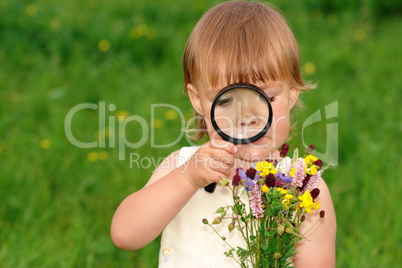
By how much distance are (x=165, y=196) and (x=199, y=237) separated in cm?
27

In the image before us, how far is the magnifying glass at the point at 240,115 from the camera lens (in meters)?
1.59

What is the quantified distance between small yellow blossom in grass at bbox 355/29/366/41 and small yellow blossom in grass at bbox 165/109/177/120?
2412 mm

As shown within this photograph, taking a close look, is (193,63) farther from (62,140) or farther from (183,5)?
(183,5)

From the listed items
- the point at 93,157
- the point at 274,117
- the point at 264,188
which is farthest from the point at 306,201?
the point at 93,157

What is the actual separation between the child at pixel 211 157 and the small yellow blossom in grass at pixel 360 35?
3917mm

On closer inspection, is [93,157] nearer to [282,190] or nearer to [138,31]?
[138,31]

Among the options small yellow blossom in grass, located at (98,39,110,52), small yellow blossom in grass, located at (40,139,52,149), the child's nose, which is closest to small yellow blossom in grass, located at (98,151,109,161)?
small yellow blossom in grass, located at (40,139,52,149)

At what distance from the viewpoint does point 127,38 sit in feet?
17.1

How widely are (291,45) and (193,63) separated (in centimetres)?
33

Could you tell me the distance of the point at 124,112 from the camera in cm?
421

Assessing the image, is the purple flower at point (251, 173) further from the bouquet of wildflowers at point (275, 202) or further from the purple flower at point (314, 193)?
the purple flower at point (314, 193)

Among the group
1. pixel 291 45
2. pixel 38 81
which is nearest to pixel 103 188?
pixel 38 81

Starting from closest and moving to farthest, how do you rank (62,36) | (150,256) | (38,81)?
(150,256) < (38,81) < (62,36)

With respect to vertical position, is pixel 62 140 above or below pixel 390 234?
above
